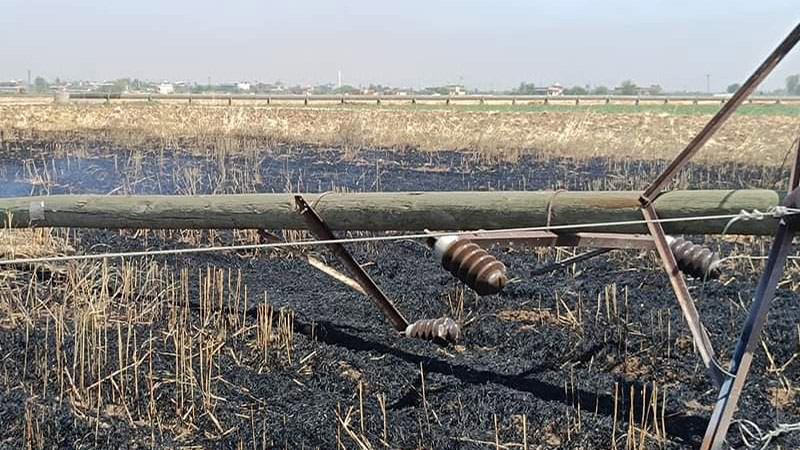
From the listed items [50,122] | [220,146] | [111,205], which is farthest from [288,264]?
[50,122]

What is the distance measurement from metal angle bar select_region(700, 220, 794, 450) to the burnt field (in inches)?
13.5

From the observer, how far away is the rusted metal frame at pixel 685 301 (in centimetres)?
372

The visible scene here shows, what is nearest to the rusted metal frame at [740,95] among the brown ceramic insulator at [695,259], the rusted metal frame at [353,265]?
the brown ceramic insulator at [695,259]

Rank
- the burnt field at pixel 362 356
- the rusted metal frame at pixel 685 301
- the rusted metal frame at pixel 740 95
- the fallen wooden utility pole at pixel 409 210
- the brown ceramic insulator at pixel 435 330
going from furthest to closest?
the brown ceramic insulator at pixel 435 330, the fallen wooden utility pole at pixel 409 210, the burnt field at pixel 362 356, the rusted metal frame at pixel 685 301, the rusted metal frame at pixel 740 95

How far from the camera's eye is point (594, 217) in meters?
4.87

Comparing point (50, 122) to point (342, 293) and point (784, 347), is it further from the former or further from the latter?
point (784, 347)

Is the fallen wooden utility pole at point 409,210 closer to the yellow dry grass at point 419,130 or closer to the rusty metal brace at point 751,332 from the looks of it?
the rusty metal brace at point 751,332

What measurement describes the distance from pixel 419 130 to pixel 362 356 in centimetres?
2321

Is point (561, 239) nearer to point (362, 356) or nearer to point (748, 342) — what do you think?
point (748, 342)

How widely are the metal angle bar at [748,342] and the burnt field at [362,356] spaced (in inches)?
13.5

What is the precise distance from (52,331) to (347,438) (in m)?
2.60

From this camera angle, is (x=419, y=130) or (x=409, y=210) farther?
(x=419, y=130)

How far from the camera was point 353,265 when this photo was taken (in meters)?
5.22

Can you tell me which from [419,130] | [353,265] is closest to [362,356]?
[353,265]
